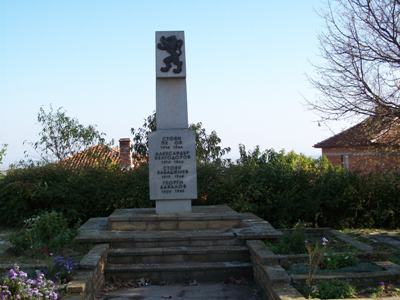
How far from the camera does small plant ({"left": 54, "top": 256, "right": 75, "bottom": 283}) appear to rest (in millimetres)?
6742

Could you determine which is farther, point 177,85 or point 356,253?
point 177,85

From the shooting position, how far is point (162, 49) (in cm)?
1139

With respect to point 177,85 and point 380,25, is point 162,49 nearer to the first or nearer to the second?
point 177,85

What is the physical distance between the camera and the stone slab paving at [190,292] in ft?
23.9

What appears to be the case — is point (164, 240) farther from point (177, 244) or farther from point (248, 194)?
point (248, 194)

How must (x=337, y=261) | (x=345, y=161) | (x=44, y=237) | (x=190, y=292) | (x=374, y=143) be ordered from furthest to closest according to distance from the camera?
(x=345, y=161) < (x=374, y=143) < (x=44, y=237) < (x=190, y=292) < (x=337, y=261)

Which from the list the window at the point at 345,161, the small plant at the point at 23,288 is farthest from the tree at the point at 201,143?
the small plant at the point at 23,288

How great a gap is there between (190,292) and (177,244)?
5.34 ft

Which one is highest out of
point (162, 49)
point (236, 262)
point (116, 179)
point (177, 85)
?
point (162, 49)

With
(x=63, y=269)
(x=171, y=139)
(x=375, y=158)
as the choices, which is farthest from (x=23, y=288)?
(x=375, y=158)

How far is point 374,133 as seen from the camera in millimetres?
12508

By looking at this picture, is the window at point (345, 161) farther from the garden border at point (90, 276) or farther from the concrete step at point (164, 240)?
the garden border at point (90, 276)

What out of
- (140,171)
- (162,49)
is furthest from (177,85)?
(140,171)

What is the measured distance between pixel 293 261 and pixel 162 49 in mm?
5554
